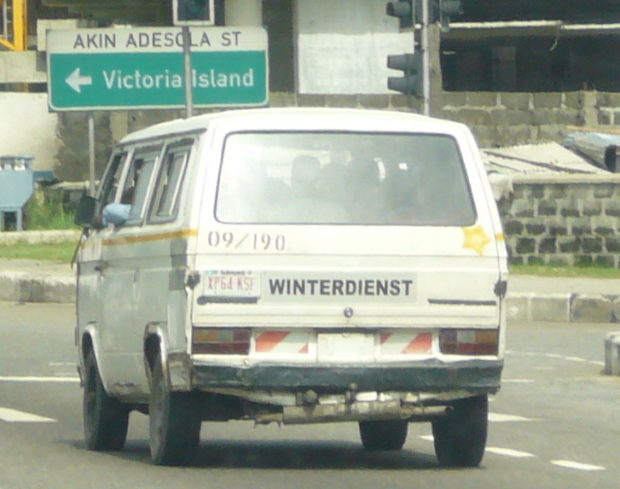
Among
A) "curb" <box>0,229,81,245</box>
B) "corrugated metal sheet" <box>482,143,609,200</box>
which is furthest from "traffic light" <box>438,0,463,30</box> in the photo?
"curb" <box>0,229,81,245</box>

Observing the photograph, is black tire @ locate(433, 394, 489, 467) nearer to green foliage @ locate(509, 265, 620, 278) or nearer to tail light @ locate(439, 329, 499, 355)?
tail light @ locate(439, 329, 499, 355)

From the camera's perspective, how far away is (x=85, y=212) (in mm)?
11289

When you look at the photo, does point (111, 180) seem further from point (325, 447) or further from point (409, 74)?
point (409, 74)

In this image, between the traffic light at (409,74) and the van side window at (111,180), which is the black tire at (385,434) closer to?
the van side window at (111,180)

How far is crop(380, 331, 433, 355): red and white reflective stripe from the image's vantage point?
31.4ft

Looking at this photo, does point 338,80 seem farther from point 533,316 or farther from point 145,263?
point 145,263

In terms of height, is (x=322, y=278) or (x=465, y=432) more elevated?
(x=322, y=278)

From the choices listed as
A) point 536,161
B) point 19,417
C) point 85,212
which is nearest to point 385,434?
point 85,212

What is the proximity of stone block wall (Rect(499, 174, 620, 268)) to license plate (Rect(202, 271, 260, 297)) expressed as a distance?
1508cm

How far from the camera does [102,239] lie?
11.0 meters

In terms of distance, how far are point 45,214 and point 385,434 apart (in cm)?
→ 1935

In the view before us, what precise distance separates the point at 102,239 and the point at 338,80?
22828mm

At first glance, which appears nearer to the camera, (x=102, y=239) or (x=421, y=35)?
(x=102, y=239)

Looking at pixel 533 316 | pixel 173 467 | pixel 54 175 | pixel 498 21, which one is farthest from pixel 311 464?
pixel 498 21
